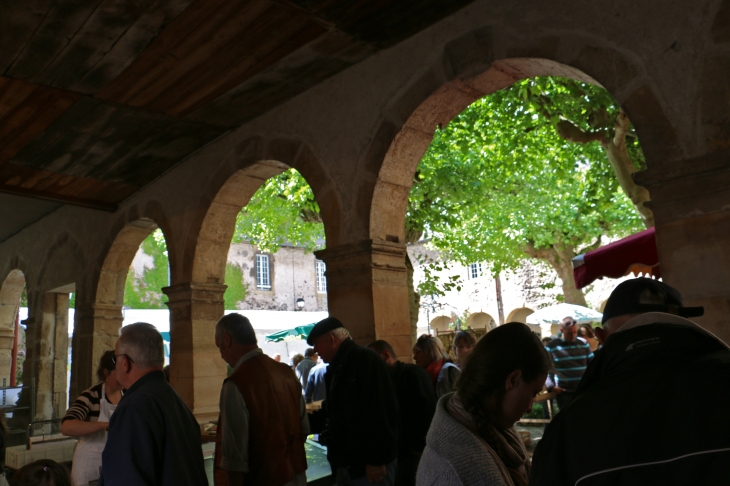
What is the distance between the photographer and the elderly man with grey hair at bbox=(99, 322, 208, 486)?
2109mm

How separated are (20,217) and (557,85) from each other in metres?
9.14

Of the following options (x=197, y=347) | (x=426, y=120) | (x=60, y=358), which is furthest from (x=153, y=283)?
(x=426, y=120)

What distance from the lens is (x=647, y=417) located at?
105cm

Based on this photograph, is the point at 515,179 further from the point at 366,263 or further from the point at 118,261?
the point at 366,263

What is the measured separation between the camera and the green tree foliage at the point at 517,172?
272 inches

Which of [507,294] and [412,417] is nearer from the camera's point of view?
[412,417]

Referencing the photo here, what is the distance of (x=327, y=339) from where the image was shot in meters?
3.59

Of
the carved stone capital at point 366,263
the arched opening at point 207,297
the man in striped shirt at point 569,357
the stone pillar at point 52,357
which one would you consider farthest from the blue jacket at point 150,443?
the stone pillar at point 52,357

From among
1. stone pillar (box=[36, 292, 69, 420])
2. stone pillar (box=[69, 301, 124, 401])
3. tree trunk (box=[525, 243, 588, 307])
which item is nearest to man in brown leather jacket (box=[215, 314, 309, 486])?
stone pillar (box=[69, 301, 124, 401])

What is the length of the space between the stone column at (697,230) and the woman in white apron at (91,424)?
9.69ft

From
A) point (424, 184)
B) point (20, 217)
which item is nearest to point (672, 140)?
point (424, 184)

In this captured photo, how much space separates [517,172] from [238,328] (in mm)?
7960

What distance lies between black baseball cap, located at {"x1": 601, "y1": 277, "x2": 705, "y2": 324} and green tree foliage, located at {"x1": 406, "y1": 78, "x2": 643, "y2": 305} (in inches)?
182

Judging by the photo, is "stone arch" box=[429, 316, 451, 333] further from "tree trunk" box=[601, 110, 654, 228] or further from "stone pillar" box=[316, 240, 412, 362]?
"stone pillar" box=[316, 240, 412, 362]
